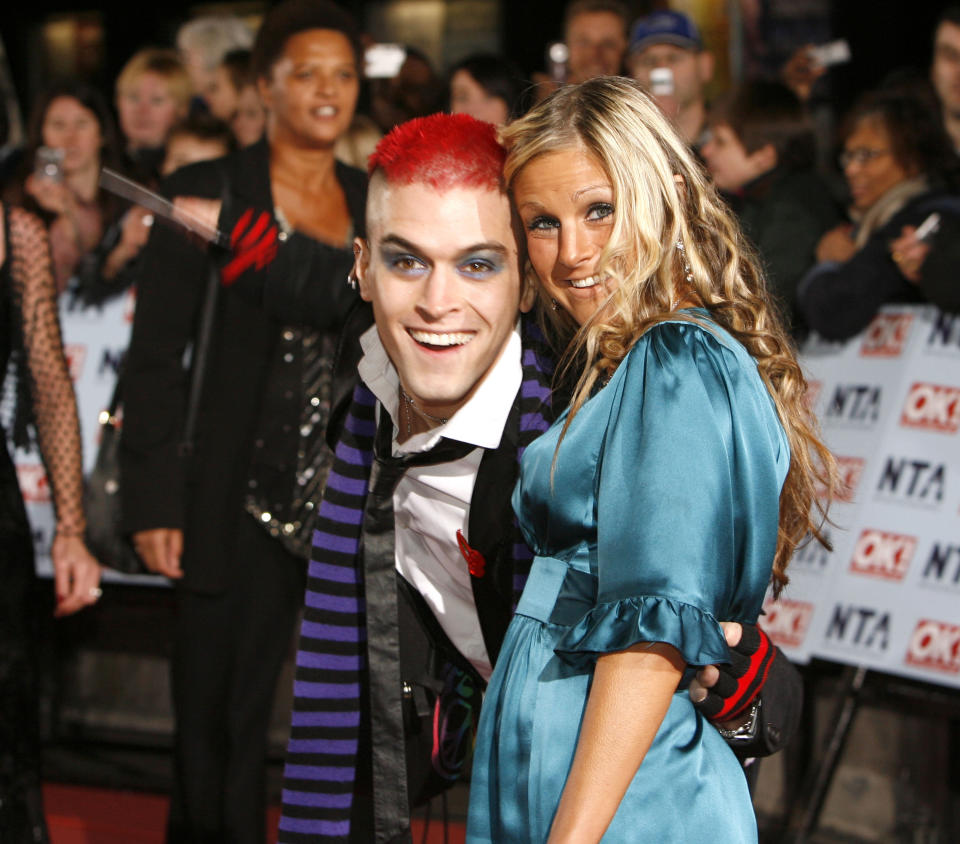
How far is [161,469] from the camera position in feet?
11.3

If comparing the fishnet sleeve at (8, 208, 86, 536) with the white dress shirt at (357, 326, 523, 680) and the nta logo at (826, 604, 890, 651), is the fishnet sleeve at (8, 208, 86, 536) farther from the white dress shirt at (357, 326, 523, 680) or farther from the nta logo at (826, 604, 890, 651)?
the nta logo at (826, 604, 890, 651)

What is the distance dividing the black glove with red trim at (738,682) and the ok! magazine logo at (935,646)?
2.14 m

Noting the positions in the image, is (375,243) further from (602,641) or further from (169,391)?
(169,391)

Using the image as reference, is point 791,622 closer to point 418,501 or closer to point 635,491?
point 418,501

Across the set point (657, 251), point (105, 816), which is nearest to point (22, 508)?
point (657, 251)

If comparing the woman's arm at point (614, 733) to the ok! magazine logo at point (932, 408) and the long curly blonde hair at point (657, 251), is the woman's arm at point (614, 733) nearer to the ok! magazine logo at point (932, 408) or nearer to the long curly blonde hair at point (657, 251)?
the long curly blonde hair at point (657, 251)

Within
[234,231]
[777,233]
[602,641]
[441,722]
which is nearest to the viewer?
[602,641]

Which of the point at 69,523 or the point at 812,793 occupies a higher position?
the point at 69,523

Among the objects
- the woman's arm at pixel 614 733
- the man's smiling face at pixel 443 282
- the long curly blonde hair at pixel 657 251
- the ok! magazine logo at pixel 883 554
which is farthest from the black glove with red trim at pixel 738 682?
the ok! magazine logo at pixel 883 554

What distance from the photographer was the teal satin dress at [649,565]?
5.37 feet

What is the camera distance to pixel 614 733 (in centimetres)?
163

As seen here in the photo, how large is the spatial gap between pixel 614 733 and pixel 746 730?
0.33 meters

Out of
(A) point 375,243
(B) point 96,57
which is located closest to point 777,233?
(A) point 375,243

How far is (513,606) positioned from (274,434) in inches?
52.2
